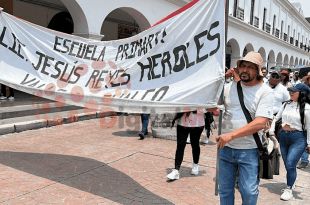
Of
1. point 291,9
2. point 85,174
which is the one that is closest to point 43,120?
point 85,174

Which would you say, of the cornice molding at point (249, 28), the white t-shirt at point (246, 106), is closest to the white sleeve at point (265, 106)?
the white t-shirt at point (246, 106)

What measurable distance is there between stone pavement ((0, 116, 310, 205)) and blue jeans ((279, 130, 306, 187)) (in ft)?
1.22

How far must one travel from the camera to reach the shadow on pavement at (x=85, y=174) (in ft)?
14.6

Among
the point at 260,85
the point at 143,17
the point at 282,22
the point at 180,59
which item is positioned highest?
the point at 282,22

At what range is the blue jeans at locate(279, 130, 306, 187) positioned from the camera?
15.2ft

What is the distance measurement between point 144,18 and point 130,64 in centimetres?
903

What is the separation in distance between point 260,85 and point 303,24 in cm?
4999

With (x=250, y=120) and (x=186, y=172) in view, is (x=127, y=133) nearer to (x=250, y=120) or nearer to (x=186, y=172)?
(x=186, y=172)

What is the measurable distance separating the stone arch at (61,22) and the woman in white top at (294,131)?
514 inches

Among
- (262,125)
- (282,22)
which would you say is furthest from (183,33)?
(282,22)

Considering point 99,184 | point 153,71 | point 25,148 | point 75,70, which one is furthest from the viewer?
point 25,148

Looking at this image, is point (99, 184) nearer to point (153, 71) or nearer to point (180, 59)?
point (153, 71)

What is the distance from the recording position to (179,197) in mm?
4500

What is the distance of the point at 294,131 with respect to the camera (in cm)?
473
